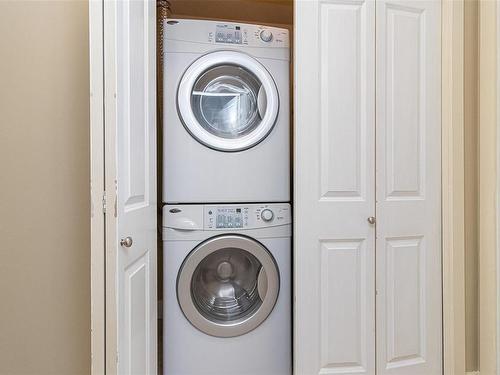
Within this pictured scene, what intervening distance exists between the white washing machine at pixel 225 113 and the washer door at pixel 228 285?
23cm

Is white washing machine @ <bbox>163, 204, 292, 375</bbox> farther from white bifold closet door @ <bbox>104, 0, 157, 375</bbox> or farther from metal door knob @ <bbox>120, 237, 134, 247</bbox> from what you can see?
metal door knob @ <bbox>120, 237, 134, 247</bbox>

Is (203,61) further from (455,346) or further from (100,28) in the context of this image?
(455,346)

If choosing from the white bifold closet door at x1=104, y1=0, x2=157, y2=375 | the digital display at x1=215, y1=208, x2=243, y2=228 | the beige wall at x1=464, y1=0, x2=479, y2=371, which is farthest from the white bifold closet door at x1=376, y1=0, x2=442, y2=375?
the white bifold closet door at x1=104, y1=0, x2=157, y2=375

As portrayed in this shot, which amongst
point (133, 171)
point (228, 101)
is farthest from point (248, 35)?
point (133, 171)

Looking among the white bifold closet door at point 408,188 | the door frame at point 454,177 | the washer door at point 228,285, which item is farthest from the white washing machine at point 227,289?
the door frame at point 454,177

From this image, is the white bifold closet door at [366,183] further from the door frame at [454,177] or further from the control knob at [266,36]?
the control knob at [266,36]

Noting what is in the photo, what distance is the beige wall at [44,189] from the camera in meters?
0.86

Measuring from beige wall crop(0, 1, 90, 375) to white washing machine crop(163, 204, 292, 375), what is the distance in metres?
0.40

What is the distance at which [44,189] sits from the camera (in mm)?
964

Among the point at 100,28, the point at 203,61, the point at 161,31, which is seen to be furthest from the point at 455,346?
the point at 161,31

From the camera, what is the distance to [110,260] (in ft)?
2.94

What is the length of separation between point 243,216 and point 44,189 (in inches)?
30.6

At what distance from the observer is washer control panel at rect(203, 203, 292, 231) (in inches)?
57.6

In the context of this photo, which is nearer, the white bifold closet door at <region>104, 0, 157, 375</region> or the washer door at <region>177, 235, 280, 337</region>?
the white bifold closet door at <region>104, 0, 157, 375</region>
